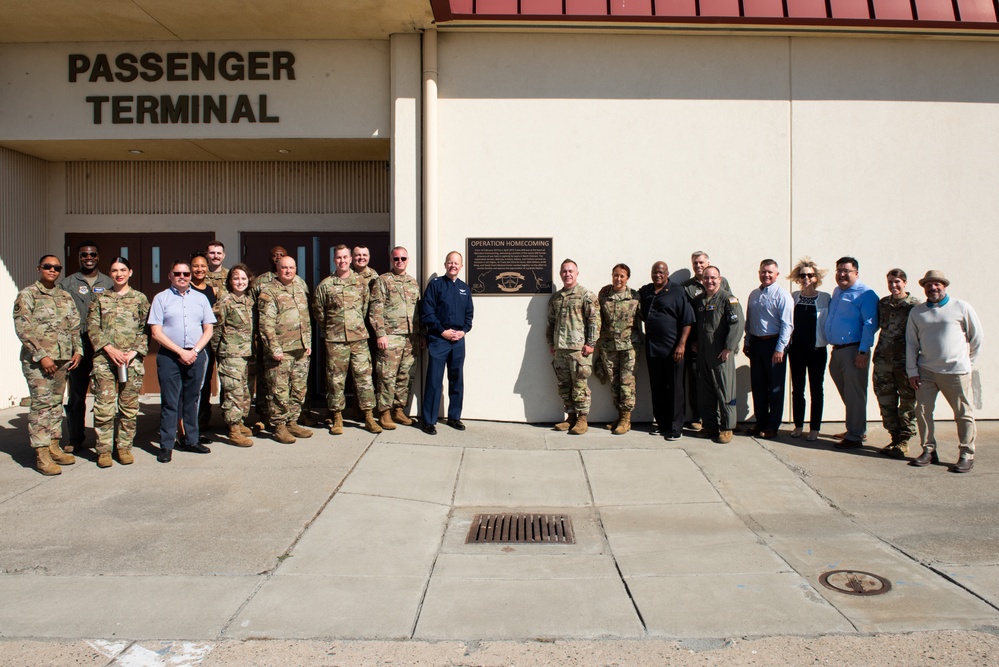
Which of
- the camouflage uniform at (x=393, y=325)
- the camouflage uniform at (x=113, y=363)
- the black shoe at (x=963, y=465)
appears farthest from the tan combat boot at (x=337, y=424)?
the black shoe at (x=963, y=465)

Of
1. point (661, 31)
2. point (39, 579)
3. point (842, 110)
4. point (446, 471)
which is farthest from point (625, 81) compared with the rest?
point (39, 579)

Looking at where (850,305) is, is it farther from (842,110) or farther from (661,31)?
(661,31)

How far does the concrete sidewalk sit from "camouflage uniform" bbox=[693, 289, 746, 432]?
344 millimetres

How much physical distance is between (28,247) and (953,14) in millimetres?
11121

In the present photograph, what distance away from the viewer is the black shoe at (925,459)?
694cm

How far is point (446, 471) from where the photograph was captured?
675 centimetres

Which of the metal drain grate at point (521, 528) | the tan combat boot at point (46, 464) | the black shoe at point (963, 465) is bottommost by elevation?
the metal drain grate at point (521, 528)

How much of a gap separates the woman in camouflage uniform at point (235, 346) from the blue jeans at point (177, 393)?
200mm

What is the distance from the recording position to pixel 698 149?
846 cm

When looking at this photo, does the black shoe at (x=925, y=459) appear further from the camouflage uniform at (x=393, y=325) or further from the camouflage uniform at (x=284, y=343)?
the camouflage uniform at (x=284, y=343)

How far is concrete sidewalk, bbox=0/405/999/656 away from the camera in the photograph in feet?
13.0

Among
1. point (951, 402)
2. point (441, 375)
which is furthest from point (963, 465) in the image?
point (441, 375)

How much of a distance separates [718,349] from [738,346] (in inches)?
7.8

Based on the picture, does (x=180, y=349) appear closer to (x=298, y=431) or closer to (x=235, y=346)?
(x=235, y=346)
